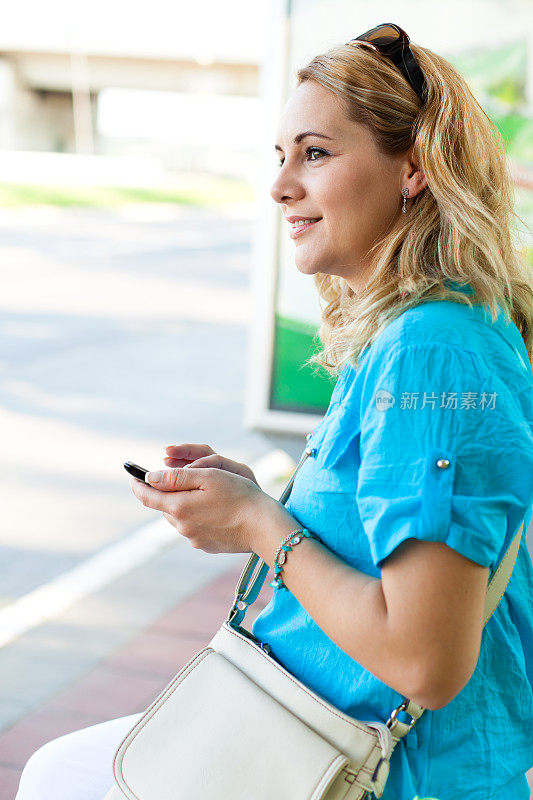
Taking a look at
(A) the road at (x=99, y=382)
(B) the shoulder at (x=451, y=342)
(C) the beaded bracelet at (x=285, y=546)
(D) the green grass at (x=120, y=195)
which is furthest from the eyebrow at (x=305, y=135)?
(D) the green grass at (x=120, y=195)

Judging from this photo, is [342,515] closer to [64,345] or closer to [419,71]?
[419,71]

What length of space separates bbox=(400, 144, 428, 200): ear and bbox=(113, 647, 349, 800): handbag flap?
71 cm

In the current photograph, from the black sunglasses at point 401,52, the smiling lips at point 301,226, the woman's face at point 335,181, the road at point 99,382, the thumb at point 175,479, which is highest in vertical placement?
the black sunglasses at point 401,52

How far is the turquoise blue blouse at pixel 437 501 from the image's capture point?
3.44 ft

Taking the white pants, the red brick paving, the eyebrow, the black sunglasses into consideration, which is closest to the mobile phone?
the white pants

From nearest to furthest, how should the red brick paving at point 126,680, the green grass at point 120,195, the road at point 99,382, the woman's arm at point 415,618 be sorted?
the woman's arm at point 415,618, the red brick paving at point 126,680, the road at point 99,382, the green grass at point 120,195

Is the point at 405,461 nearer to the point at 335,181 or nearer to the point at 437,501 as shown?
the point at 437,501

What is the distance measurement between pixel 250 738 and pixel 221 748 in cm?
4

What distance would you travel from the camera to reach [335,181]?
1.35 meters

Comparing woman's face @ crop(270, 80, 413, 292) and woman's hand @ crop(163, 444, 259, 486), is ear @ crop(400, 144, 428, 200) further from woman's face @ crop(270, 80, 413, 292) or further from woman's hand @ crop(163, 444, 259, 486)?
woman's hand @ crop(163, 444, 259, 486)

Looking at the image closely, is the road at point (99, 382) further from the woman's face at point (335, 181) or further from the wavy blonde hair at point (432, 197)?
the wavy blonde hair at point (432, 197)

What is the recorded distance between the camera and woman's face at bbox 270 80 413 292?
134cm

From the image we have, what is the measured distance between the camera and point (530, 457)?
1.09 metres

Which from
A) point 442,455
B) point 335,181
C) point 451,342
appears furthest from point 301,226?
point 442,455
